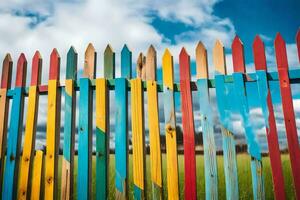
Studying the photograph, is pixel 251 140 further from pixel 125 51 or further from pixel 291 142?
pixel 125 51

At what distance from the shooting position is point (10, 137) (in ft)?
Answer: 10.9

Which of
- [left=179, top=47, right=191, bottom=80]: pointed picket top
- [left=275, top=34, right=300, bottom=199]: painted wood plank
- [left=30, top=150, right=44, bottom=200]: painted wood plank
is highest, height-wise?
[left=179, top=47, right=191, bottom=80]: pointed picket top

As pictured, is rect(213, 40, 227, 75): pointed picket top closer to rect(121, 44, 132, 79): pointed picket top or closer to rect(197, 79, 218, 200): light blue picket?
rect(197, 79, 218, 200): light blue picket

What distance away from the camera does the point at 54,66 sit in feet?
10.9

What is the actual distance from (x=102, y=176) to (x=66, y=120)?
707 millimetres

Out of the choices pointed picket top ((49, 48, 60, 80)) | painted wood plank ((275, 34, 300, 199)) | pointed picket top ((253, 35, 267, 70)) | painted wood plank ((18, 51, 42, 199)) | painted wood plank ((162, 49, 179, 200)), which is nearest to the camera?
painted wood plank ((275, 34, 300, 199))

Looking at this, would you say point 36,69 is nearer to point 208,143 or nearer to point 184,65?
point 184,65

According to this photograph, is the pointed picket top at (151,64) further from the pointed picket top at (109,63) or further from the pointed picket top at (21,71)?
the pointed picket top at (21,71)

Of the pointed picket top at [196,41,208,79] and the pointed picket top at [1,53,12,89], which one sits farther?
the pointed picket top at [1,53,12,89]

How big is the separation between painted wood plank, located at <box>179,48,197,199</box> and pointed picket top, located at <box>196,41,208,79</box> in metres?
0.10

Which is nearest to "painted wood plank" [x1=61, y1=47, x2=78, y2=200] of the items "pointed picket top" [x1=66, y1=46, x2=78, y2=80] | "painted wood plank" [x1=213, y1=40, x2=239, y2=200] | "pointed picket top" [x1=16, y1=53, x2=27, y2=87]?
"pointed picket top" [x1=66, y1=46, x2=78, y2=80]

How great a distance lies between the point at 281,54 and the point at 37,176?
2.77m

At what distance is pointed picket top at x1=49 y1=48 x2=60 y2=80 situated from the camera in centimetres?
329

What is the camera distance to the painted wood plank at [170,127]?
9.06ft
